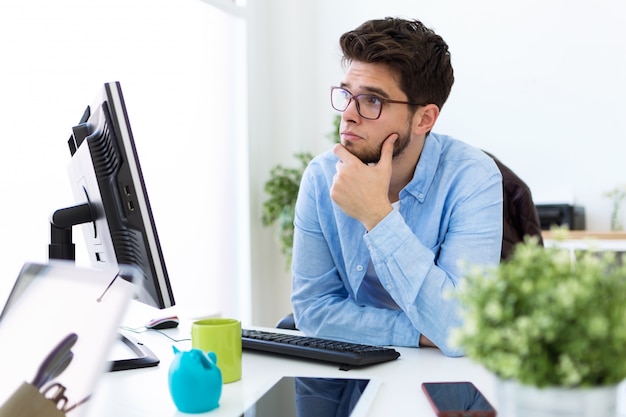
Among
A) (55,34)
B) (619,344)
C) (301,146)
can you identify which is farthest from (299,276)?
(301,146)

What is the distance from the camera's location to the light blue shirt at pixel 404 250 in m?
1.37

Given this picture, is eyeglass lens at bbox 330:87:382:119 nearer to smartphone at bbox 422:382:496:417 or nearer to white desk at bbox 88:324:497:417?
white desk at bbox 88:324:497:417

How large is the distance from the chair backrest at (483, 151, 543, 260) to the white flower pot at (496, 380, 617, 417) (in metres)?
1.21

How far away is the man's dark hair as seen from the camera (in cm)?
168

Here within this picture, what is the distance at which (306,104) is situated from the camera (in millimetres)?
4297

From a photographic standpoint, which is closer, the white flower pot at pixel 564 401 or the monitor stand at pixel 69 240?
the white flower pot at pixel 564 401

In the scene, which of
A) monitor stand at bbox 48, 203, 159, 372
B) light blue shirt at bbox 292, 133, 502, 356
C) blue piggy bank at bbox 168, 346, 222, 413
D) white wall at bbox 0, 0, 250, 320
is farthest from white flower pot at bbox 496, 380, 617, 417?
white wall at bbox 0, 0, 250, 320

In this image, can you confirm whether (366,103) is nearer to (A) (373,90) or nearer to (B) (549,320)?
(A) (373,90)

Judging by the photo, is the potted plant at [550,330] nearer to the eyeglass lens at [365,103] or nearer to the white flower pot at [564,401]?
the white flower pot at [564,401]

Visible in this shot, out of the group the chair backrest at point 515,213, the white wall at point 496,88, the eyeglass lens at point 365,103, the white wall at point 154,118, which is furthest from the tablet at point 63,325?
the white wall at point 496,88

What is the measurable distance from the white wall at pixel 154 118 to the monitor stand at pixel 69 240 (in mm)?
407

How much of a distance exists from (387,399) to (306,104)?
347 centimetres

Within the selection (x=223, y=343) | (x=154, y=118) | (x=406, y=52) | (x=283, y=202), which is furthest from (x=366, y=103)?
(x=283, y=202)

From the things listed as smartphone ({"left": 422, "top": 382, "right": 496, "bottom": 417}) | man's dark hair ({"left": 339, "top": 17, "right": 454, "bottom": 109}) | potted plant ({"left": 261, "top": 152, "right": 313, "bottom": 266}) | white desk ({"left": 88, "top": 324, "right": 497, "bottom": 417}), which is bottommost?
potted plant ({"left": 261, "top": 152, "right": 313, "bottom": 266})
